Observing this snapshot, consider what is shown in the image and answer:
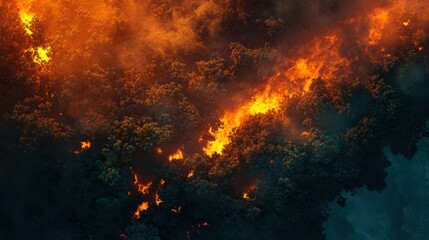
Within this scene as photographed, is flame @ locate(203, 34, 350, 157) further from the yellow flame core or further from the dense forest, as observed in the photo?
the yellow flame core

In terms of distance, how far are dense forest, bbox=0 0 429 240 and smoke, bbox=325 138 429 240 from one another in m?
1.13

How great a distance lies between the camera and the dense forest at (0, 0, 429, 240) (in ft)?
120

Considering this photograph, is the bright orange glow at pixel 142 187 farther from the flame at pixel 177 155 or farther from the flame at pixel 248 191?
Answer: the flame at pixel 248 191

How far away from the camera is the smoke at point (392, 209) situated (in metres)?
41.0

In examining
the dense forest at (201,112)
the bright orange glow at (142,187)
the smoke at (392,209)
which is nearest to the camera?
the dense forest at (201,112)

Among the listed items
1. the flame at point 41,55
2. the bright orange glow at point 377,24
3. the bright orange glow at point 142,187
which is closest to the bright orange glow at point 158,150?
the bright orange glow at point 142,187

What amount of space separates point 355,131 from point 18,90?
29258mm

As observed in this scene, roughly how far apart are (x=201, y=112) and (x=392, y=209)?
66.6 feet

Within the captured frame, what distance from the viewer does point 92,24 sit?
127 ft

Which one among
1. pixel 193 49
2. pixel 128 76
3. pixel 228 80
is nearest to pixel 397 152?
pixel 228 80

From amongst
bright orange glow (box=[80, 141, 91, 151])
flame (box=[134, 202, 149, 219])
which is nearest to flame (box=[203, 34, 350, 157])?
flame (box=[134, 202, 149, 219])

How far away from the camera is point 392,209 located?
41500 millimetres

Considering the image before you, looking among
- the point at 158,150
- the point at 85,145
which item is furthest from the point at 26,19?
the point at 158,150

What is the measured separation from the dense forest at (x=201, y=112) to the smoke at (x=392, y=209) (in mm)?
1132
